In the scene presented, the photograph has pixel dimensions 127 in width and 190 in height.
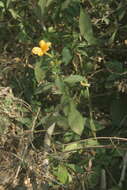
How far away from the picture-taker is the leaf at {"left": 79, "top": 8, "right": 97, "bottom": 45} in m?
1.65

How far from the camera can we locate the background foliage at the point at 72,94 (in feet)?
5.54

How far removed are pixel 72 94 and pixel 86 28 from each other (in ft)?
0.92

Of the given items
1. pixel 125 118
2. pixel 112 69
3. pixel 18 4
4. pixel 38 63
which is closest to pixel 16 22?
pixel 18 4

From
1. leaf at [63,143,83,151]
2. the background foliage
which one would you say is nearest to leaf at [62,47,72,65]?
the background foliage

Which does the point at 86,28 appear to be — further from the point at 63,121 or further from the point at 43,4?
the point at 63,121

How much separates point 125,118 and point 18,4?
0.72 meters

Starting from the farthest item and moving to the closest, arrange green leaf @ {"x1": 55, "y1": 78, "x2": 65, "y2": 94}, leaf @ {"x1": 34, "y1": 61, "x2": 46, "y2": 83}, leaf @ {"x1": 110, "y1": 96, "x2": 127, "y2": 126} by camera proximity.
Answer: leaf @ {"x1": 110, "y1": 96, "x2": 127, "y2": 126} → leaf @ {"x1": 34, "y1": 61, "x2": 46, "y2": 83} → green leaf @ {"x1": 55, "y1": 78, "x2": 65, "y2": 94}

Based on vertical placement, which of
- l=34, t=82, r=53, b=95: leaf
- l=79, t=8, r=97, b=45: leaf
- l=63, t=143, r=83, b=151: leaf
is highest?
l=79, t=8, r=97, b=45: leaf

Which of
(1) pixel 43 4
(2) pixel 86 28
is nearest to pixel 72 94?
(2) pixel 86 28

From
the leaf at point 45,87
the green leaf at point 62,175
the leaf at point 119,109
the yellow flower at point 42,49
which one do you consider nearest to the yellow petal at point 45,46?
the yellow flower at point 42,49

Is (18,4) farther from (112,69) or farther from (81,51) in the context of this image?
(112,69)

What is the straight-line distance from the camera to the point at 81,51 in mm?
1725

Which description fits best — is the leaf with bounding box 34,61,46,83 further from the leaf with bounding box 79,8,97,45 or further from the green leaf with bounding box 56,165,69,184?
the green leaf with bounding box 56,165,69,184

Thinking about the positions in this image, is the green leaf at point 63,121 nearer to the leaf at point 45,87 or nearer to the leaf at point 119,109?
the leaf at point 45,87
